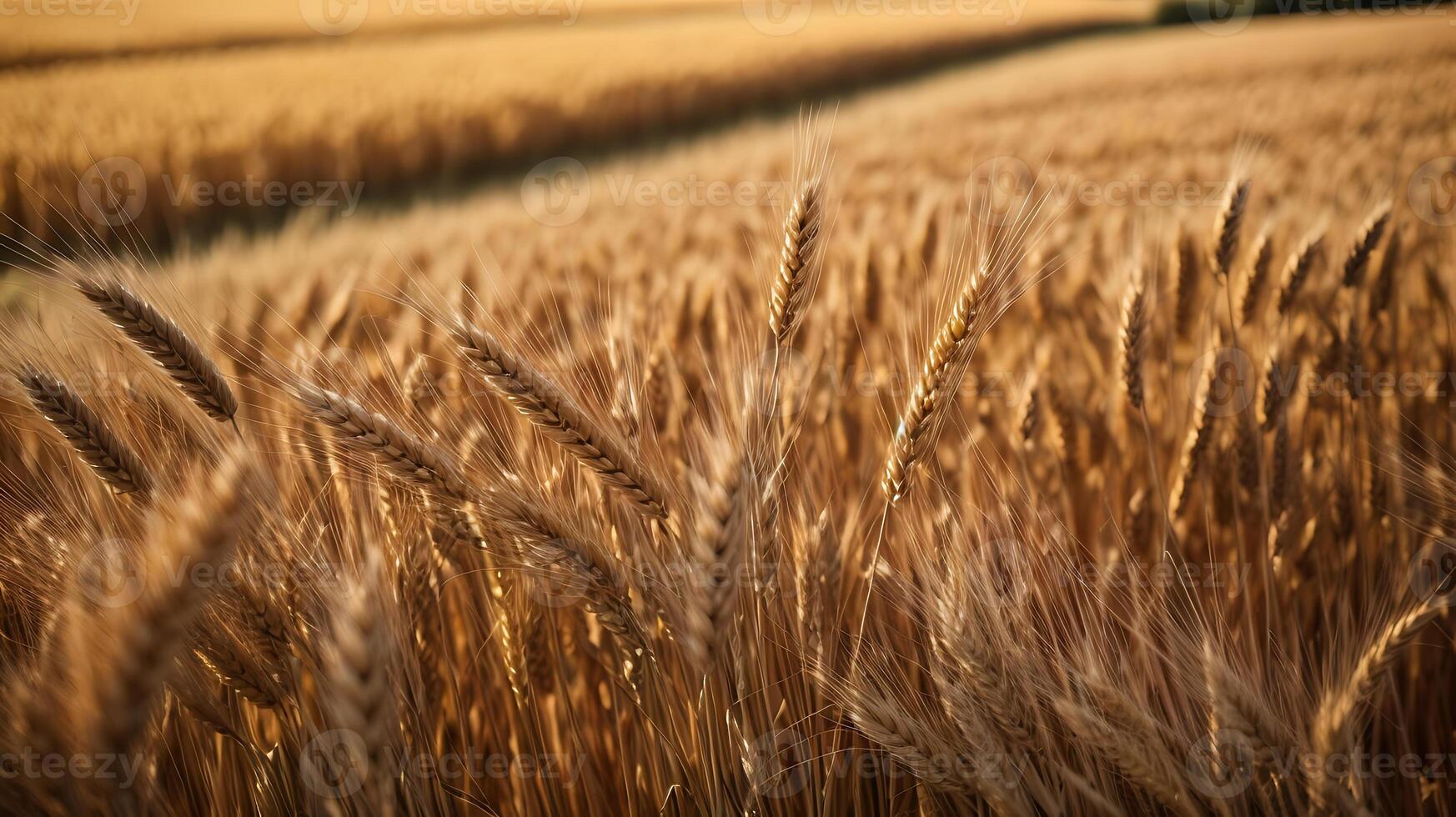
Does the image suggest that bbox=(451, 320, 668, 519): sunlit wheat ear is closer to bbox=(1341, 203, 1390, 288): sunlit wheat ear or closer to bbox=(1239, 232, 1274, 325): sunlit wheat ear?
bbox=(1239, 232, 1274, 325): sunlit wheat ear

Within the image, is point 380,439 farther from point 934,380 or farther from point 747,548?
point 934,380

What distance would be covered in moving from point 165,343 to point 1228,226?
62.0 inches

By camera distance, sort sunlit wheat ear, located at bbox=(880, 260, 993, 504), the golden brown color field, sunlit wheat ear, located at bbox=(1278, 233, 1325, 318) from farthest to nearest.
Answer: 1. the golden brown color field
2. sunlit wheat ear, located at bbox=(1278, 233, 1325, 318)
3. sunlit wheat ear, located at bbox=(880, 260, 993, 504)

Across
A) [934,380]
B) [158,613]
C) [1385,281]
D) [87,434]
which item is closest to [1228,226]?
[1385,281]

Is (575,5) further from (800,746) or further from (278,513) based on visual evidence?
(800,746)

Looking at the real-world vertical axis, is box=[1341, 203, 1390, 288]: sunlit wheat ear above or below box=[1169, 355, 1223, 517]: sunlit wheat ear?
above

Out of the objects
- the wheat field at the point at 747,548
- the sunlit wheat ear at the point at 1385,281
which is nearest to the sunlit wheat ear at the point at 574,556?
the wheat field at the point at 747,548

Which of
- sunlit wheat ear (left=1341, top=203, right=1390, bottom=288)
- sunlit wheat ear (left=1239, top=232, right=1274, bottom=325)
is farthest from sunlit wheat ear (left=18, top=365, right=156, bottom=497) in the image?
sunlit wheat ear (left=1341, top=203, right=1390, bottom=288)

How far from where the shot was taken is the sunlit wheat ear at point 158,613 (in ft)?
1.48

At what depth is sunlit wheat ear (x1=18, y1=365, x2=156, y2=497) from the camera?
0.66m

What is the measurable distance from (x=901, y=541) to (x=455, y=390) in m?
0.81

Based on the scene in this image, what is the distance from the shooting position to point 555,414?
0.68 meters

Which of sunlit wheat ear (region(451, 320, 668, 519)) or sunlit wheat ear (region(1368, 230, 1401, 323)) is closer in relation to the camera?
sunlit wheat ear (region(451, 320, 668, 519))

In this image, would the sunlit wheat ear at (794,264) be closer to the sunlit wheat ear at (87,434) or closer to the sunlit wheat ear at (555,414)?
the sunlit wheat ear at (555,414)
